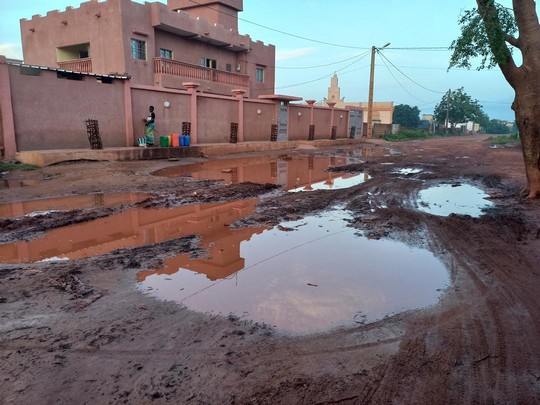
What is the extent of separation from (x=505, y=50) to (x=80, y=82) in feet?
44.7

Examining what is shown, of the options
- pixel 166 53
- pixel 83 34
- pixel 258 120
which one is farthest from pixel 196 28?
pixel 258 120

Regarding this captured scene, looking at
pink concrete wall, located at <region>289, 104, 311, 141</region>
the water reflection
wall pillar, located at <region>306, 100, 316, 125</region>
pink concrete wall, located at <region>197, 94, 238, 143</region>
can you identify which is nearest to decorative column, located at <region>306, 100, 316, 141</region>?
wall pillar, located at <region>306, 100, 316, 125</region>

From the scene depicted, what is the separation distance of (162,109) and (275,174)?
7.87 m

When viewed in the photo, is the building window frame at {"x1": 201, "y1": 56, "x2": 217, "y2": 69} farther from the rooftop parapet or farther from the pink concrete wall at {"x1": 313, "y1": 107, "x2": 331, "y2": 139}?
the pink concrete wall at {"x1": 313, "y1": 107, "x2": 331, "y2": 139}

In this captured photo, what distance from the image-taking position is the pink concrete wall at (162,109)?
17.0 metres

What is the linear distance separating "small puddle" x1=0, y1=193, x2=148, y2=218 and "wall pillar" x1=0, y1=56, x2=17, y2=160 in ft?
19.2

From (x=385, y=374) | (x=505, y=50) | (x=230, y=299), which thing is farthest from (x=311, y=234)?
(x=505, y=50)

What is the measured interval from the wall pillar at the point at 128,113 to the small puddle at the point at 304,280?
481 inches

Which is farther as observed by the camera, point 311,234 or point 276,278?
point 311,234

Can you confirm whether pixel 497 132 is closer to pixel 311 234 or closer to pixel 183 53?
pixel 183 53

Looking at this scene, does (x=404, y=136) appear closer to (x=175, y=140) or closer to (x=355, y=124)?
(x=355, y=124)

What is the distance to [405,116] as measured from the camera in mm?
61656

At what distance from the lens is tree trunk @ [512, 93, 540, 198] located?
7.72 metres

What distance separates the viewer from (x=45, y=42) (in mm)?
23594
